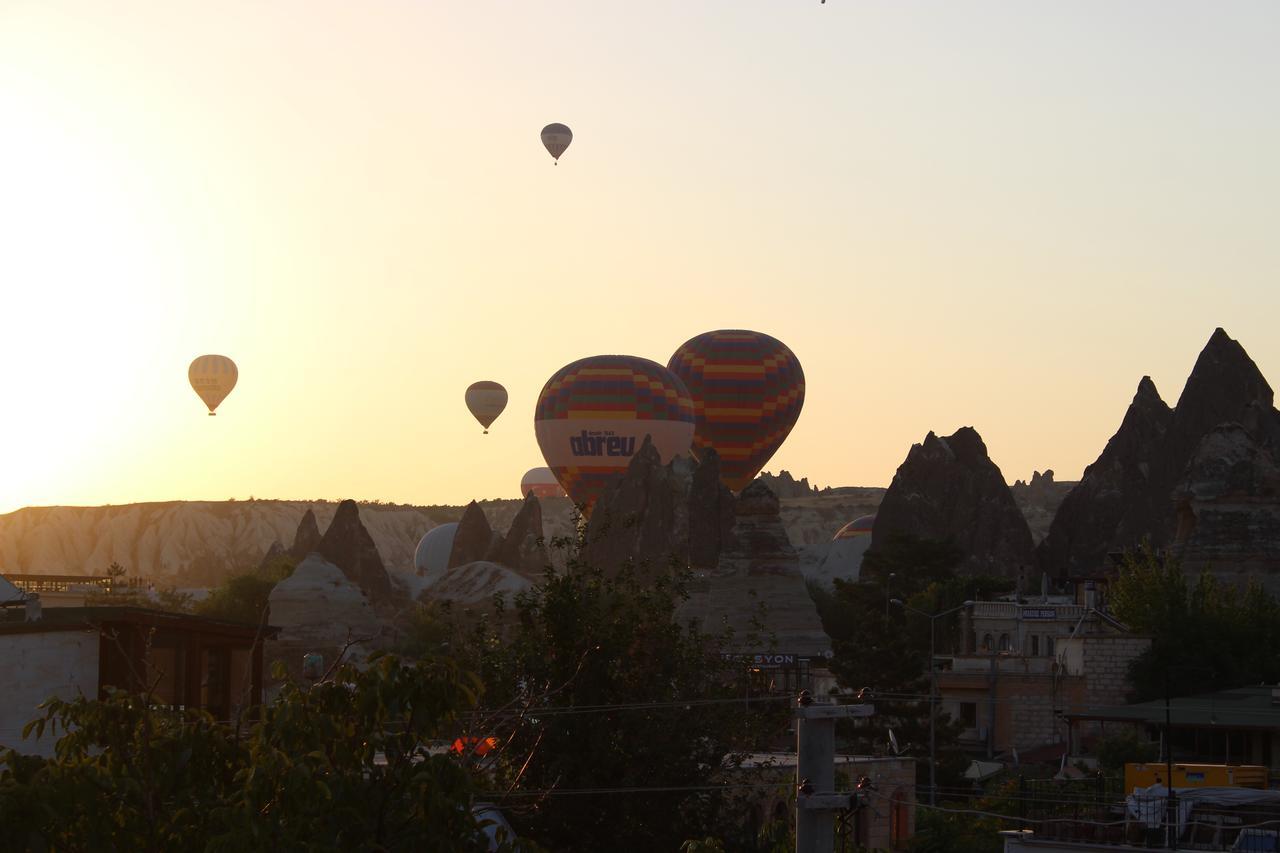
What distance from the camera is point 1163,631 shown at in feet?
277

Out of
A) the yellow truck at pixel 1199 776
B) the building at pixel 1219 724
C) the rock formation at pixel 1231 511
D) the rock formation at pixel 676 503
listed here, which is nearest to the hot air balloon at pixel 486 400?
the rock formation at pixel 676 503

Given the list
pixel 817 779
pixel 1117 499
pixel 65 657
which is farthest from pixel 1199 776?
pixel 1117 499

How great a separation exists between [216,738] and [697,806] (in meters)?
15.9

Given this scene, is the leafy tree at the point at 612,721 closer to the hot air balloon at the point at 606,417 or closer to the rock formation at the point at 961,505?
the hot air balloon at the point at 606,417

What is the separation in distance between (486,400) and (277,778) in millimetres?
168641

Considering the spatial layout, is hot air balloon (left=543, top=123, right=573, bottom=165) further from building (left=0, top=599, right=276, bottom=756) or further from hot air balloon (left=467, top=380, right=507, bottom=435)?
building (left=0, top=599, right=276, bottom=756)

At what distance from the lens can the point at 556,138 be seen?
134375 mm

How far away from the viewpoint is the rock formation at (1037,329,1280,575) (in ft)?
544

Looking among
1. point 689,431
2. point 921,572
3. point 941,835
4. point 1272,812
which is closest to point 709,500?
point 689,431

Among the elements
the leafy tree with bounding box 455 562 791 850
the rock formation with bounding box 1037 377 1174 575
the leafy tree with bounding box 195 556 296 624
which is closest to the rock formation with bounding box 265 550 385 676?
the leafy tree with bounding box 195 556 296 624

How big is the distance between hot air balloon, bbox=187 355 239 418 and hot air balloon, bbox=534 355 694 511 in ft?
117

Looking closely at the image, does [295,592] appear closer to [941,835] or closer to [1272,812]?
[941,835]

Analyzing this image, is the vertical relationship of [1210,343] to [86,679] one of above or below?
above

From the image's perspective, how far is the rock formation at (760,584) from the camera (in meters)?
124
